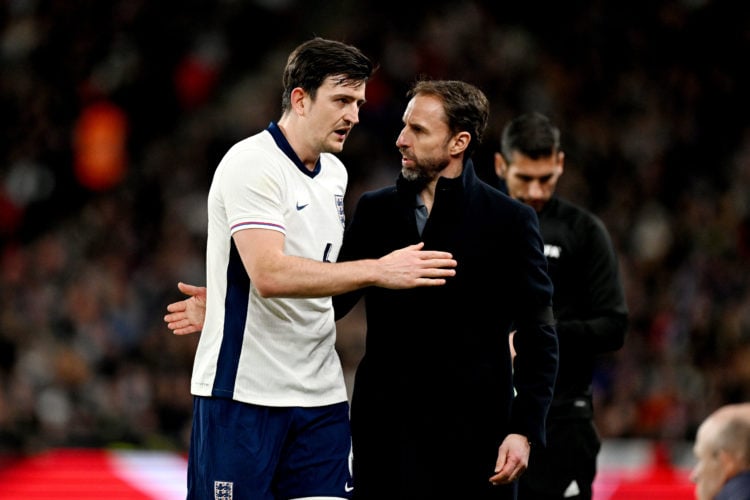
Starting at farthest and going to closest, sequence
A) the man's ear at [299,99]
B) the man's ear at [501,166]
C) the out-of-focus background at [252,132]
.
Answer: the out-of-focus background at [252,132] < the man's ear at [501,166] < the man's ear at [299,99]

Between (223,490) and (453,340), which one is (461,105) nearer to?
(453,340)

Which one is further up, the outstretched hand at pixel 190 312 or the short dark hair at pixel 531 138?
the short dark hair at pixel 531 138

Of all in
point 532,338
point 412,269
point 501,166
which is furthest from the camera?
point 501,166

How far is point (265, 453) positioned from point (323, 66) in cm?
133

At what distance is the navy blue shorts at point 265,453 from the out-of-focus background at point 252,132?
5.81m

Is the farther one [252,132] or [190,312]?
[252,132]

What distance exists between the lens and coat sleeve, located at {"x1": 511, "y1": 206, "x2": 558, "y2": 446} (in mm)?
4426

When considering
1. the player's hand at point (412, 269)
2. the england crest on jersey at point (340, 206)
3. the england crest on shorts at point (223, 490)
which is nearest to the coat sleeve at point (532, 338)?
the player's hand at point (412, 269)

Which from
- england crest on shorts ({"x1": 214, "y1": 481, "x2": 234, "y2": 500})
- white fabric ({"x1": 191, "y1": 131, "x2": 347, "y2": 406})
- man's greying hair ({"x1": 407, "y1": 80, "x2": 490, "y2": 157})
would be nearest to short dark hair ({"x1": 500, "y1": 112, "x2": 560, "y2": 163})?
man's greying hair ({"x1": 407, "y1": 80, "x2": 490, "y2": 157})

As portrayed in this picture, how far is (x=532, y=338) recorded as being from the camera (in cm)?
446

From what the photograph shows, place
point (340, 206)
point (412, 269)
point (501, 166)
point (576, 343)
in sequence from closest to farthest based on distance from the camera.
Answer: point (412, 269) < point (340, 206) < point (576, 343) < point (501, 166)

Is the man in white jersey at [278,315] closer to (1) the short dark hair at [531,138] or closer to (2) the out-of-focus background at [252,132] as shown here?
(1) the short dark hair at [531,138]

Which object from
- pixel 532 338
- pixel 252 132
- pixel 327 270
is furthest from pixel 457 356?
pixel 252 132

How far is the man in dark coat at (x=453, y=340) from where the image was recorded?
4402 mm
